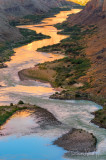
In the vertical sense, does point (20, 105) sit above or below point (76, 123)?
above

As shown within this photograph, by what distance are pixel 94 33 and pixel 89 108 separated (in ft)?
162

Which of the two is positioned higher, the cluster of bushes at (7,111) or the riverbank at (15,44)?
the riverbank at (15,44)

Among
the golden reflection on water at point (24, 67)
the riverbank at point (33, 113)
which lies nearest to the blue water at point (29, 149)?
the riverbank at point (33, 113)

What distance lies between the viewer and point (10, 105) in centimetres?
3416

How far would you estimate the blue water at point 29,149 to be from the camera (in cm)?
2421

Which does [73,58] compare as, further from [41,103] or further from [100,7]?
[100,7]

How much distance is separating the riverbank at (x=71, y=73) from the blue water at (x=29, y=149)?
20.2 feet

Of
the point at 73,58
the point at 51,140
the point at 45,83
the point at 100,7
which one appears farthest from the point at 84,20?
the point at 51,140

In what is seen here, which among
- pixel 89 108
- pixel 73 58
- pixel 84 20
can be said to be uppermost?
Result: pixel 84 20

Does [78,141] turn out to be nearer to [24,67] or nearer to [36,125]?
[36,125]

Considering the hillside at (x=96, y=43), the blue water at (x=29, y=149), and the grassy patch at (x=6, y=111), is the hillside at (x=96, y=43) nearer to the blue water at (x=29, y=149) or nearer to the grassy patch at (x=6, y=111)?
the grassy patch at (x=6, y=111)

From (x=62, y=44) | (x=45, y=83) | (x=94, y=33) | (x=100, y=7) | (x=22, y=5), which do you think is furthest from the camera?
(x=22, y=5)

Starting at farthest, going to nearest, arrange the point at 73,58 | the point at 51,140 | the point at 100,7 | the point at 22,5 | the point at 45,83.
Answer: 1. the point at 22,5
2. the point at 100,7
3. the point at 73,58
4. the point at 45,83
5. the point at 51,140

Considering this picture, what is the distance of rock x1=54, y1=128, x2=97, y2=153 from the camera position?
25.1m
